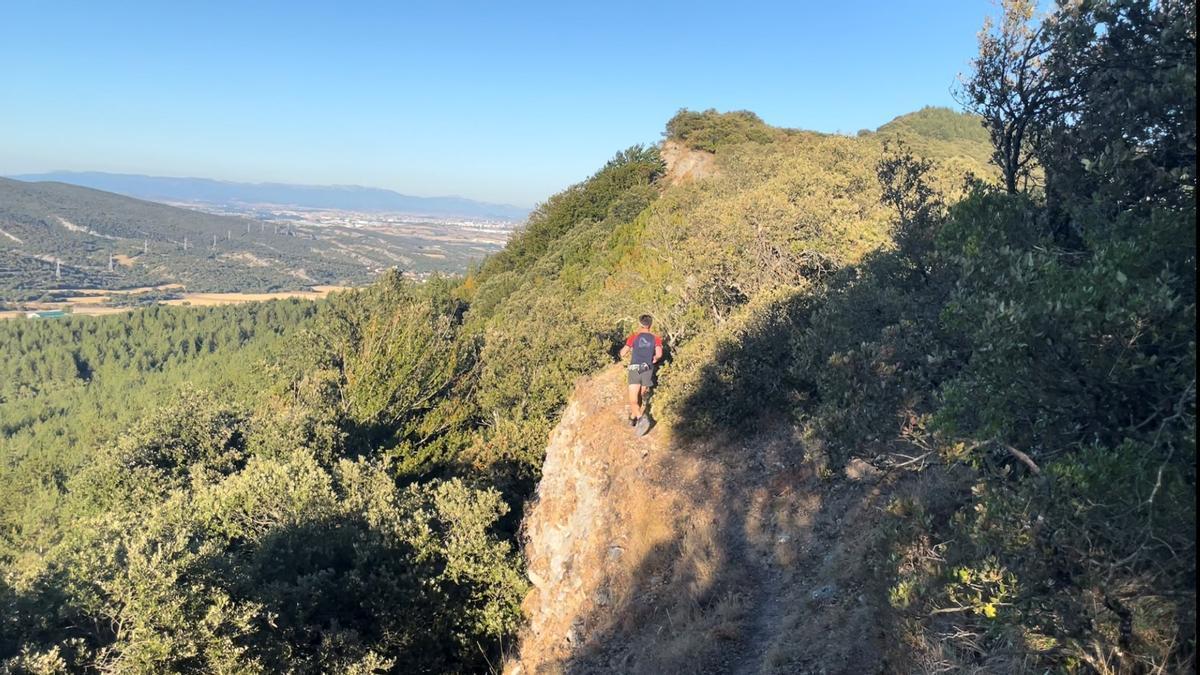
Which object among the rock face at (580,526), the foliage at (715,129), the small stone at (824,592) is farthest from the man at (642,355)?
the foliage at (715,129)

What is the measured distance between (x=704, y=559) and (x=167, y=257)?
201091mm

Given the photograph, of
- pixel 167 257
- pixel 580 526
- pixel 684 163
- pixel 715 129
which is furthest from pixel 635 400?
pixel 167 257

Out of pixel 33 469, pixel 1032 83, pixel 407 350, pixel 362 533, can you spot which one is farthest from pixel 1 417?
pixel 1032 83

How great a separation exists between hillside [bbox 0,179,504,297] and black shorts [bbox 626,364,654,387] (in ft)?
458

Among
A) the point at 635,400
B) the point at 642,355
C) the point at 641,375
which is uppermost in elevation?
the point at 642,355

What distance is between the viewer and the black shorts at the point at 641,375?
11867 millimetres

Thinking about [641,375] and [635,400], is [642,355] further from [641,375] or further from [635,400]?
[635,400]

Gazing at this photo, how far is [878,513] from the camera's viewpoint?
8.00 meters

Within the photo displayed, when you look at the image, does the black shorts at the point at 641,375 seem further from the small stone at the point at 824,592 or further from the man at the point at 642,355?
the small stone at the point at 824,592

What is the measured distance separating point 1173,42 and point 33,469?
5277 centimetres

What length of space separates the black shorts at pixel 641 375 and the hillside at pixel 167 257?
139637mm

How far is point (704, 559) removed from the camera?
942 cm

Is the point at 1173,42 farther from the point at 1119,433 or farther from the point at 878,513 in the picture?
the point at 878,513

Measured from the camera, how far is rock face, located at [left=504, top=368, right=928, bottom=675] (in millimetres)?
7148
